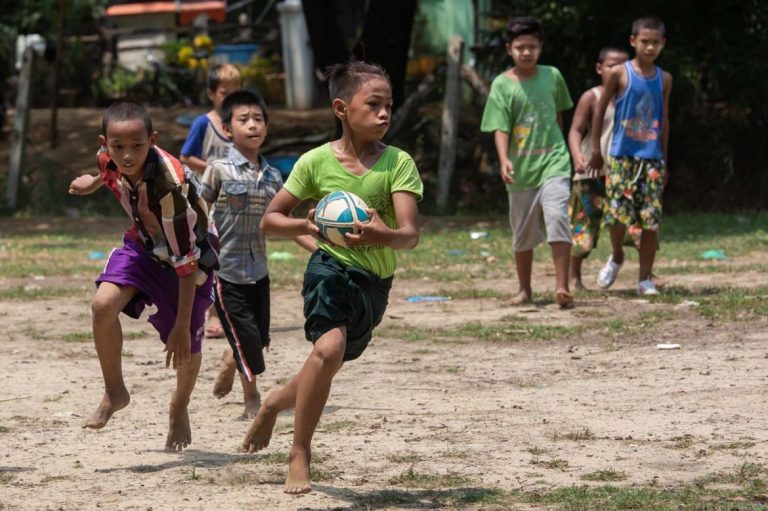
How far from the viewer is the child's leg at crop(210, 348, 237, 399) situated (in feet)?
22.0

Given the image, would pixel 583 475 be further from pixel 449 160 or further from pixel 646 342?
pixel 449 160

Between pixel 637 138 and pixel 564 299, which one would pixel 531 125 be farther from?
pixel 564 299

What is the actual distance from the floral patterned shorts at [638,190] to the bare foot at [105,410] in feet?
16.6

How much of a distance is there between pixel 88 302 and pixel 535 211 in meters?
3.45

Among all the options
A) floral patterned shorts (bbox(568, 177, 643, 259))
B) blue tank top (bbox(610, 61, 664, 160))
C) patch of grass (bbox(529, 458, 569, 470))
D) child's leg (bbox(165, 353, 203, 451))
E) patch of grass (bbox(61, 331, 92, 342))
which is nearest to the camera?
patch of grass (bbox(529, 458, 569, 470))

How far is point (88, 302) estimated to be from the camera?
34.1 ft

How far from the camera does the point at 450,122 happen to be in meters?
17.3

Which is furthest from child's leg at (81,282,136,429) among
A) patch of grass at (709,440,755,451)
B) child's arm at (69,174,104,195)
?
patch of grass at (709,440,755,451)

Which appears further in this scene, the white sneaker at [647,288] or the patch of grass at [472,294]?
the patch of grass at [472,294]

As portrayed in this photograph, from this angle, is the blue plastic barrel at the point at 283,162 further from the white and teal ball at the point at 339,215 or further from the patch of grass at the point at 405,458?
the white and teal ball at the point at 339,215

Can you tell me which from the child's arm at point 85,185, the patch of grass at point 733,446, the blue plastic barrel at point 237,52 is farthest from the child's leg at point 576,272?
the blue plastic barrel at point 237,52

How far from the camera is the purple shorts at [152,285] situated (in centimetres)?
543

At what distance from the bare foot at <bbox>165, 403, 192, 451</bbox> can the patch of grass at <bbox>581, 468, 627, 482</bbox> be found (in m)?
1.71

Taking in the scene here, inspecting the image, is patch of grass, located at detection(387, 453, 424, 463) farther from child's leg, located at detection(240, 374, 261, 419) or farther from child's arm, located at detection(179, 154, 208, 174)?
child's arm, located at detection(179, 154, 208, 174)
